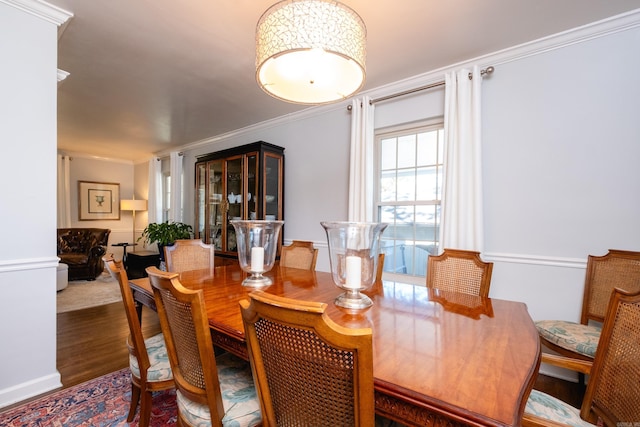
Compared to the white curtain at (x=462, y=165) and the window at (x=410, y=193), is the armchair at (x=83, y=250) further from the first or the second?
the white curtain at (x=462, y=165)

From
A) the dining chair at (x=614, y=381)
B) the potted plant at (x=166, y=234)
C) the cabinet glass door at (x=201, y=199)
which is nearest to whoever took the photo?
the dining chair at (x=614, y=381)

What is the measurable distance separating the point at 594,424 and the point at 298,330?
1206 millimetres

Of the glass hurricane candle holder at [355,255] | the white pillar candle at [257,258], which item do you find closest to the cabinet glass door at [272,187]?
the white pillar candle at [257,258]

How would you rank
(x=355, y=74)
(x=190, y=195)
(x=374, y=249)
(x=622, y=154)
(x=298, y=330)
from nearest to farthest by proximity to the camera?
(x=298, y=330) → (x=374, y=249) → (x=355, y=74) → (x=622, y=154) → (x=190, y=195)

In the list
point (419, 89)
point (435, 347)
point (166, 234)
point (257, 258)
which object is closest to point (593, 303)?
point (435, 347)

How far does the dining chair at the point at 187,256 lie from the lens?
216 cm

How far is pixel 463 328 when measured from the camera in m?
1.08

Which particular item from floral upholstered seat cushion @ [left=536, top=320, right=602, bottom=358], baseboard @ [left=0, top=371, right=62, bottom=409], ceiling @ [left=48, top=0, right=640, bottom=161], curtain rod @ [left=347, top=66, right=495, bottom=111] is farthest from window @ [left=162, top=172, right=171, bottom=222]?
floral upholstered seat cushion @ [left=536, top=320, right=602, bottom=358]

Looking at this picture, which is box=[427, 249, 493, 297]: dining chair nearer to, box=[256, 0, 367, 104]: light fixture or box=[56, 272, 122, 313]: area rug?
box=[256, 0, 367, 104]: light fixture

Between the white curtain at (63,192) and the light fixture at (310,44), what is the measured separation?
6.42m

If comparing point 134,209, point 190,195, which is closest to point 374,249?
point 190,195

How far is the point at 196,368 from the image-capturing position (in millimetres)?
1047

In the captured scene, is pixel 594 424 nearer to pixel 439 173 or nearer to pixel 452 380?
pixel 452 380

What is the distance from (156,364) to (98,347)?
1.70 m
